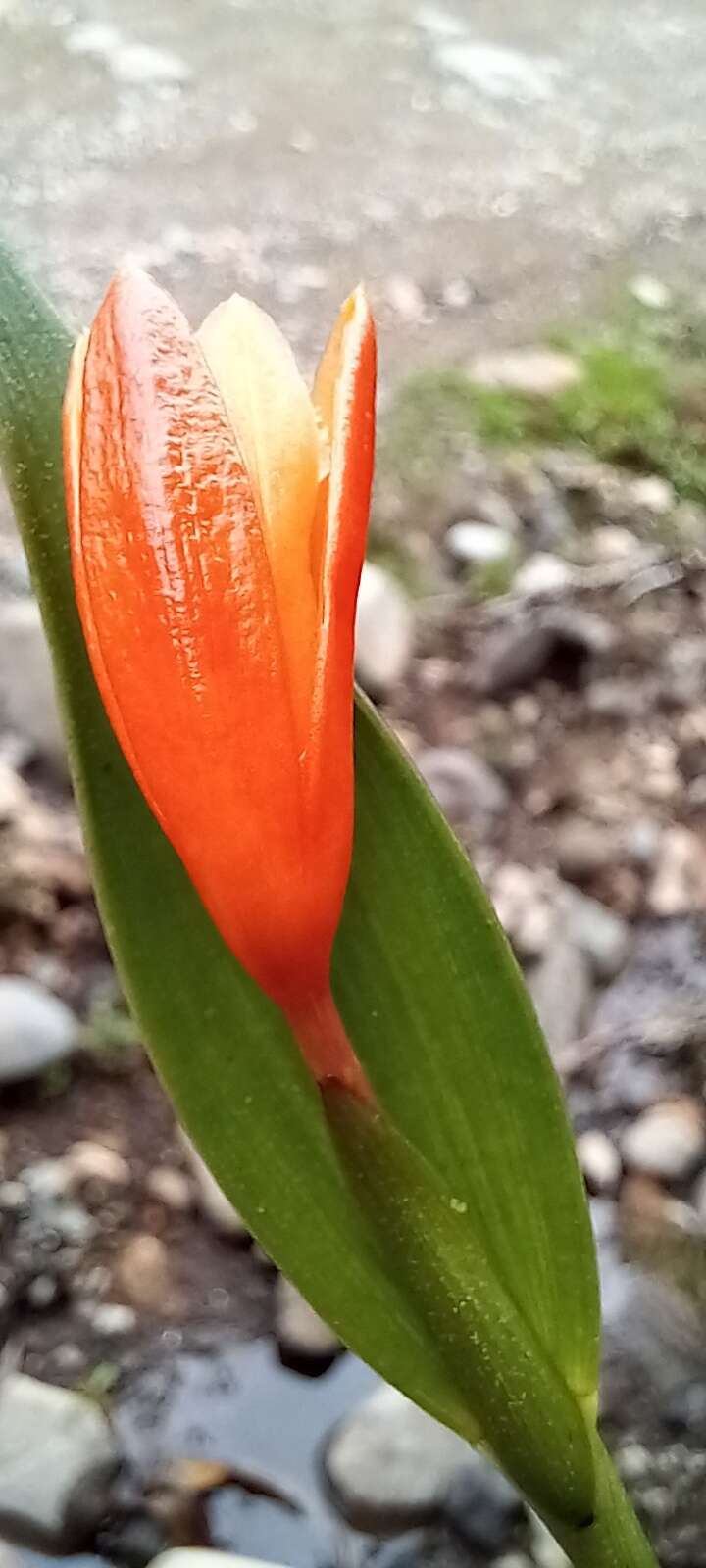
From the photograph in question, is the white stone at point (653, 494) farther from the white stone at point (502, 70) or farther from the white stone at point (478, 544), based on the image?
the white stone at point (502, 70)

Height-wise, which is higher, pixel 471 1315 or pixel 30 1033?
pixel 471 1315

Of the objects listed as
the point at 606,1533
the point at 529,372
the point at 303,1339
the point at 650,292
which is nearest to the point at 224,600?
the point at 606,1533

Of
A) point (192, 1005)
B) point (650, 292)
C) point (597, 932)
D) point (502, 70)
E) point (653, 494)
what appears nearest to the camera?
point (192, 1005)

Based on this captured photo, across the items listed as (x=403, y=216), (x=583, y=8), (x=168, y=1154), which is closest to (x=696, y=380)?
(x=403, y=216)

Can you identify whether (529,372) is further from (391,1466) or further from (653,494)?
(391,1466)

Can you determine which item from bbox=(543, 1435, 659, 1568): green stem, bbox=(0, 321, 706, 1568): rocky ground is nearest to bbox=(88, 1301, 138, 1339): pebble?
bbox=(0, 321, 706, 1568): rocky ground

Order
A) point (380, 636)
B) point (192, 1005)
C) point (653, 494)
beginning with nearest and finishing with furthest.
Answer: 1. point (192, 1005)
2. point (380, 636)
3. point (653, 494)

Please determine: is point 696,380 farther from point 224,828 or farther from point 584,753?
point 224,828
